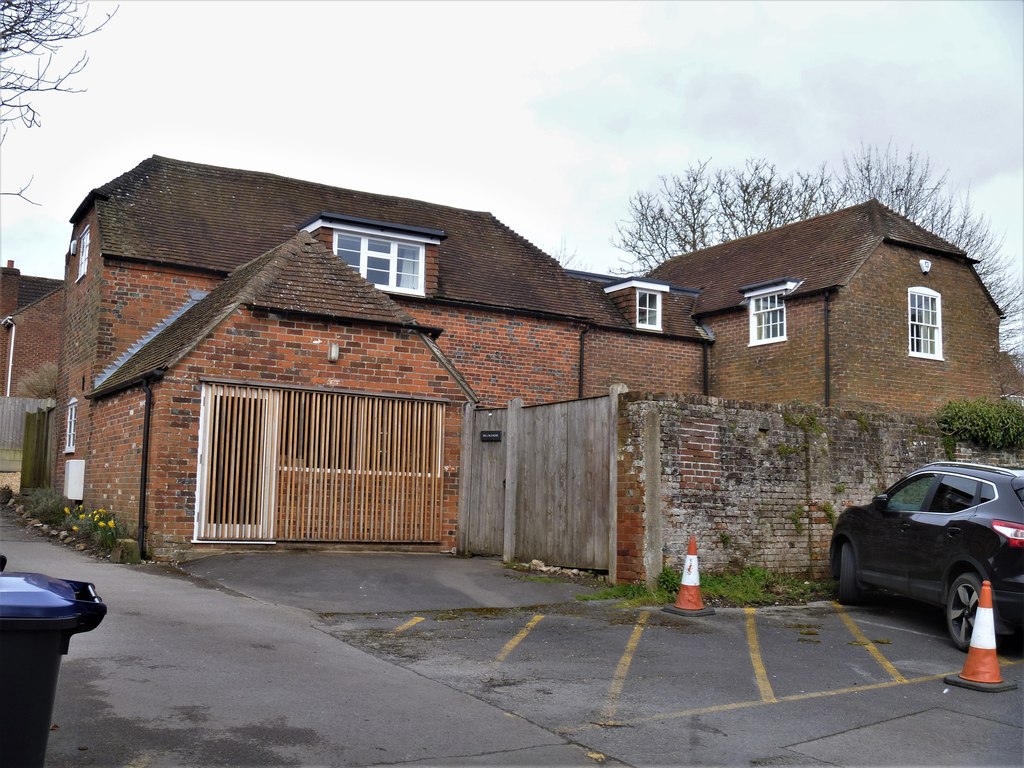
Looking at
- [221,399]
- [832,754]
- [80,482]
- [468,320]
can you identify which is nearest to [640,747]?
[832,754]

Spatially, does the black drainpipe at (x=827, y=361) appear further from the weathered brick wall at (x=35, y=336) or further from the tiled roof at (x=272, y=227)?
the weathered brick wall at (x=35, y=336)

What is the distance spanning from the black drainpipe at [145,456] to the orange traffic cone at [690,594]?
23.0ft

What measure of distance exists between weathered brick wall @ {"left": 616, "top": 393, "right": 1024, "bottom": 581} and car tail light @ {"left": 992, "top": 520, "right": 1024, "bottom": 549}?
12.2 feet

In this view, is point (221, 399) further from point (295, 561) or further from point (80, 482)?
point (80, 482)

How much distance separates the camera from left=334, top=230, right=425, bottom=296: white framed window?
63.3 feet

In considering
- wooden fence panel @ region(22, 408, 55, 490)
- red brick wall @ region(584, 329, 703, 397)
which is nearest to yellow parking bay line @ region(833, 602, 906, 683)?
red brick wall @ region(584, 329, 703, 397)

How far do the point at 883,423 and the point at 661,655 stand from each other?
6.84 meters

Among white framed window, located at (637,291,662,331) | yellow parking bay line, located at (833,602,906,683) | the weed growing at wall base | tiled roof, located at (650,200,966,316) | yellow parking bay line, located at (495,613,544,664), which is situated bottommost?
yellow parking bay line, located at (833,602,906,683)

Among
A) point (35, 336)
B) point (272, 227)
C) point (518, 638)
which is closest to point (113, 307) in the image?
point (272, 227)

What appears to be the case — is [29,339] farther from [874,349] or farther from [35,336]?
[874,349]

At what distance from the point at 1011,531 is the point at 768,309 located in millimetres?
15100

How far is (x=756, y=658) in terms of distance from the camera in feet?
26.3

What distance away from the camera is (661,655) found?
8031 millimetres

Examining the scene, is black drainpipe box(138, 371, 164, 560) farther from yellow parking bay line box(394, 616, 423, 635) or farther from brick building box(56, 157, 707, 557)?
yellow parking bay line box(394, 616, 423, 635)
